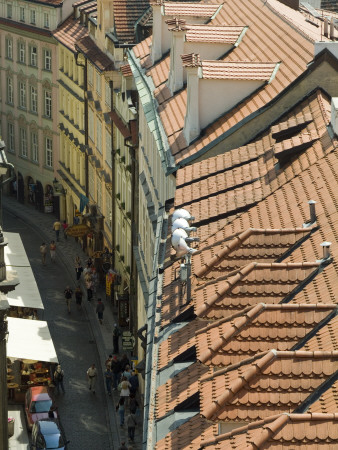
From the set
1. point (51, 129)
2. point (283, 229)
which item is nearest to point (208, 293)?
point (283, 229)

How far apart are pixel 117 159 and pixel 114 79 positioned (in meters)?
4.26

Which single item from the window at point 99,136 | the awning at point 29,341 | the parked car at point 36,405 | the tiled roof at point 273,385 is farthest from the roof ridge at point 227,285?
the window at point 99,136

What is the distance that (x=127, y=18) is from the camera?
218ft

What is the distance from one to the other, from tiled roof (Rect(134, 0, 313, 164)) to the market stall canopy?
9165mm

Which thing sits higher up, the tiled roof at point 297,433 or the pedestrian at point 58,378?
the tiled roof at point 297,433

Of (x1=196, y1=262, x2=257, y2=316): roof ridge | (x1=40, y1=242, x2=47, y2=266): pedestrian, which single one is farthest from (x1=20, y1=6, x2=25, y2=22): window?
(x1=196, y1=262, x2=257, y2=316): roof ridge

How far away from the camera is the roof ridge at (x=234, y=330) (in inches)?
835

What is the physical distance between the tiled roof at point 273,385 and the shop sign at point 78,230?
56499 mm

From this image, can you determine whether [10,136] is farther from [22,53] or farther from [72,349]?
[72,349]

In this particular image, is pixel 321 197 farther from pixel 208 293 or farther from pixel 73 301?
pixel 73 301

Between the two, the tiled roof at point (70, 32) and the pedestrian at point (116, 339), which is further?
the tiled roof at point (70, 32)

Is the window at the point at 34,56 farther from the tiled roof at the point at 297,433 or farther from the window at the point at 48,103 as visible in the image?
the tiled roof at the point at 297,433

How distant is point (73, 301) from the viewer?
222 feet

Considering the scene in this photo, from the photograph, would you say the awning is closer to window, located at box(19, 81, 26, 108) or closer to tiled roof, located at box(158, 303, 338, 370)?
tiled roof, located at box(158, 303, 338, 370)
